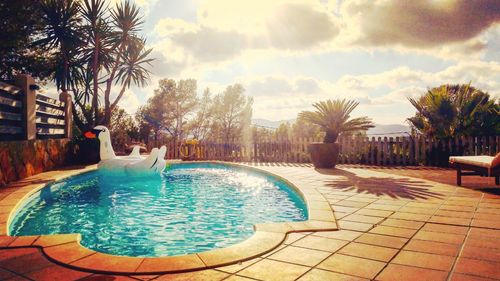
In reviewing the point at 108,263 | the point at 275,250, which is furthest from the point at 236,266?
the point at 108,263

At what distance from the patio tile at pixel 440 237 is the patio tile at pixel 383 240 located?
224 millimetres

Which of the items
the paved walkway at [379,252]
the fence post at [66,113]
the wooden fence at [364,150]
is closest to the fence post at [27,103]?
the fence post at [66,113]

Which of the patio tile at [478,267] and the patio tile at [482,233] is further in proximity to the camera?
the patio tile at [482,233]

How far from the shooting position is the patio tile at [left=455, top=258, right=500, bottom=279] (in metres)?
2.18

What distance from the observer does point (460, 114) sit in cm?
1087

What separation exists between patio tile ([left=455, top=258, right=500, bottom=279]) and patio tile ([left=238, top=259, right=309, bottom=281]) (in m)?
1.16

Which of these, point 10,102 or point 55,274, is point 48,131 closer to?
point 10,102

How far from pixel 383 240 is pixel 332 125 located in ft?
24.5

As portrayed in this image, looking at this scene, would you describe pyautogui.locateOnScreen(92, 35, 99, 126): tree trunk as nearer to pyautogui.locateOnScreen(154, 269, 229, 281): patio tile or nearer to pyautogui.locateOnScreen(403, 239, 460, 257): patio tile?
pyautogui.locateOnScreen(154, 269, 229, 281): patio tile

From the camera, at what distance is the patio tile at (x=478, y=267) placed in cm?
218

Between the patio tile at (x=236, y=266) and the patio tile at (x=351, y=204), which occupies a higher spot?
the patio tile at (x=351, y=204)

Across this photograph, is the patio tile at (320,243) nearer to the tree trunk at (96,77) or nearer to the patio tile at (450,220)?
the patio tile at (450,220)

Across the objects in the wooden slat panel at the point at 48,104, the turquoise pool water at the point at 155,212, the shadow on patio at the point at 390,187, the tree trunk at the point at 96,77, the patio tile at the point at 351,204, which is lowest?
the turquoise pool water at the point at 155,212

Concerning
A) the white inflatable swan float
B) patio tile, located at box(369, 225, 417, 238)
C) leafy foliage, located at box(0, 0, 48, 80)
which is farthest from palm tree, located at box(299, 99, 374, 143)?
leafy foliage, located at box(0, 0, 48, 80)
